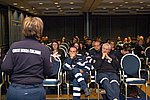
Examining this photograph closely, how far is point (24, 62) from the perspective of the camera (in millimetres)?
2422

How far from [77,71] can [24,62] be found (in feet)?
10.8

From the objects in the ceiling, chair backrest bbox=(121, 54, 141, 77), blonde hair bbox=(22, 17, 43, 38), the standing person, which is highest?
the ceiling

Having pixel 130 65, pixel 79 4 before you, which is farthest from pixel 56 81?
pixel 79 4

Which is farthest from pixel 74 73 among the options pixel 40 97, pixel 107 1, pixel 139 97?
pixel 107 1

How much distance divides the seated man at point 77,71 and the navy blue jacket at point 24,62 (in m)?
2.98

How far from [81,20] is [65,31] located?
146 centimetres

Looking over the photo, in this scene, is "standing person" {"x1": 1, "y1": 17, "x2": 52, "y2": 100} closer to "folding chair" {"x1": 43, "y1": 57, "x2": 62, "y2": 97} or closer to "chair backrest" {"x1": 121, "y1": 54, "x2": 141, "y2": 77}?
"folding chair" {"x1": 43, "y1": 57, "x2": 62, "y2": 97}

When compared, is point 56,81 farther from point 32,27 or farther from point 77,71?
point 32,27

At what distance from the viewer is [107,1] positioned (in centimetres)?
1177

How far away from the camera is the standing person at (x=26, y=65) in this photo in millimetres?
2416

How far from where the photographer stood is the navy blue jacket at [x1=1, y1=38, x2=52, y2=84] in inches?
95.2

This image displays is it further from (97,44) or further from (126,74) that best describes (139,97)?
(97,44)

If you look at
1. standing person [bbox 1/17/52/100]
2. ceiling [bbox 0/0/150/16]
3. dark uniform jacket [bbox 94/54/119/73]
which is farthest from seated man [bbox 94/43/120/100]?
ceiling [bbox 0/0/150/16]

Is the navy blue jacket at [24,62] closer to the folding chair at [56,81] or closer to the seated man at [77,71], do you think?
the seated man at [77,71]
